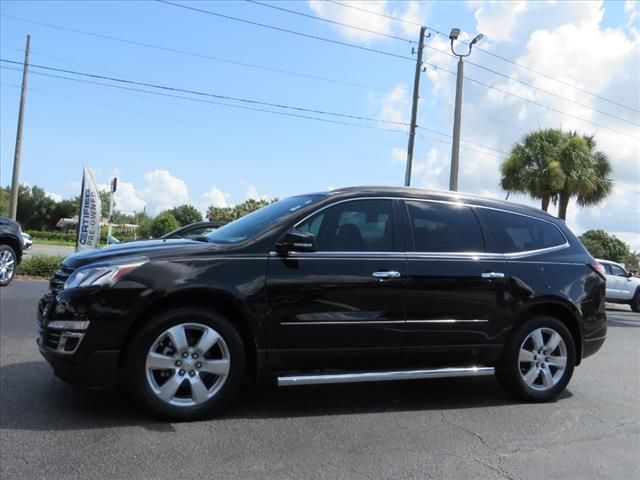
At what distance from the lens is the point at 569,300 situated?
5.23 m

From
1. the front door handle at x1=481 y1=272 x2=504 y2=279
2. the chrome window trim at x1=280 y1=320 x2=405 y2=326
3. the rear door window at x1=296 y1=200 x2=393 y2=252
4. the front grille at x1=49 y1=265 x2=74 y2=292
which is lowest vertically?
the chrome window trim at x1=280 y1=320 x2=405 y2=326

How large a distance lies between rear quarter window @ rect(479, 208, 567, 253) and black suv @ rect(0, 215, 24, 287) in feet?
30.1

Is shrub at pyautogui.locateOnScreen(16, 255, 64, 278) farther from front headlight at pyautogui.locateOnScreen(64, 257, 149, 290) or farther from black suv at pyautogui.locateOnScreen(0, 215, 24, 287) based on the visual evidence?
front headlight at pyautogui.locateOnScreen(64, 257, 149, 290)

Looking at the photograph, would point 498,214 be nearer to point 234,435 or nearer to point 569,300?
point 569,300

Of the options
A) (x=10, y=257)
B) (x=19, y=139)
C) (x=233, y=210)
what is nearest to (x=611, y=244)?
(x=233, y=210)

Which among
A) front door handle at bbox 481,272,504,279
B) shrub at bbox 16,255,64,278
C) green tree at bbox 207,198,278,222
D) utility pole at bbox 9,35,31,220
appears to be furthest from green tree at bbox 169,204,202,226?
front door handle at bbox 481,272,504,279

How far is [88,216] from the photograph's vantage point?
48.5ft

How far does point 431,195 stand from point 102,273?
275 cm

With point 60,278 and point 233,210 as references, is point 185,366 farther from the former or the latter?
point 233,210

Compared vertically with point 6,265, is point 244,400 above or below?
below

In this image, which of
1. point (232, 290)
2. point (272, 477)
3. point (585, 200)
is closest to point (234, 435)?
point (272, 477)

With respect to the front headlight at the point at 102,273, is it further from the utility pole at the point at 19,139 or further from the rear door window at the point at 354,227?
the utility pole at the point at 19,139

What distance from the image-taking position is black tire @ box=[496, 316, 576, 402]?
5016 millimetres

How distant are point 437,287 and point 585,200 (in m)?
20.6
